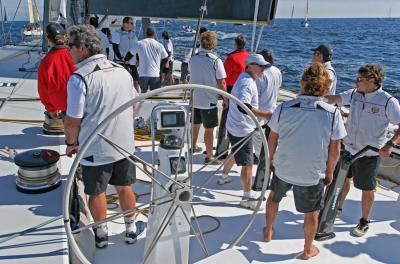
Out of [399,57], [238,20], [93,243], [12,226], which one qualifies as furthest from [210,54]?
[399,57]

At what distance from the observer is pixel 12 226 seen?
230cm

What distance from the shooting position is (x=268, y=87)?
3.68m

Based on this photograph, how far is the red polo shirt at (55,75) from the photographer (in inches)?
124

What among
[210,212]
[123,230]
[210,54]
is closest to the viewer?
[123,230]

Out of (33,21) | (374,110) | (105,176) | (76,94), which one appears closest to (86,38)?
(76,94)

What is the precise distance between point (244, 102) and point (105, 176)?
122 centimetres

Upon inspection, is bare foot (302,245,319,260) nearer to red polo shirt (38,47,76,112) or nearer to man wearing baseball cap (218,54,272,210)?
man wearing baseball cap (218,54,272,210)

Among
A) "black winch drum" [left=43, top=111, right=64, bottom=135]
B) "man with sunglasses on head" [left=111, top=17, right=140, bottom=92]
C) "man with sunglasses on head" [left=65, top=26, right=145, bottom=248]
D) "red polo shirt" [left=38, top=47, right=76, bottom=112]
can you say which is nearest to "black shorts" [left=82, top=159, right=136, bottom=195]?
"man with sunglasses on head" [left=65, top=26, right=145, bottom=248]

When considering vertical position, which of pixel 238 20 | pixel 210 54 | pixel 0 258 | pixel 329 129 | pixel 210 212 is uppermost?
pixel 238 20

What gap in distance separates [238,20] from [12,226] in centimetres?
297

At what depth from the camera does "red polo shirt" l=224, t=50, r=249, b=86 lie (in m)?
4.55

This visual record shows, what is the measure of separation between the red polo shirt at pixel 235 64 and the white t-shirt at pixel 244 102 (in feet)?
3.89

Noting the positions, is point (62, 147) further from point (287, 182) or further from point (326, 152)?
point (326, 152)

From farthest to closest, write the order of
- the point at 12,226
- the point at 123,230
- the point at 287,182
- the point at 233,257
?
the point at 123,230 < the point at 287,182 < the point at 12,226 < the point at 233,257
